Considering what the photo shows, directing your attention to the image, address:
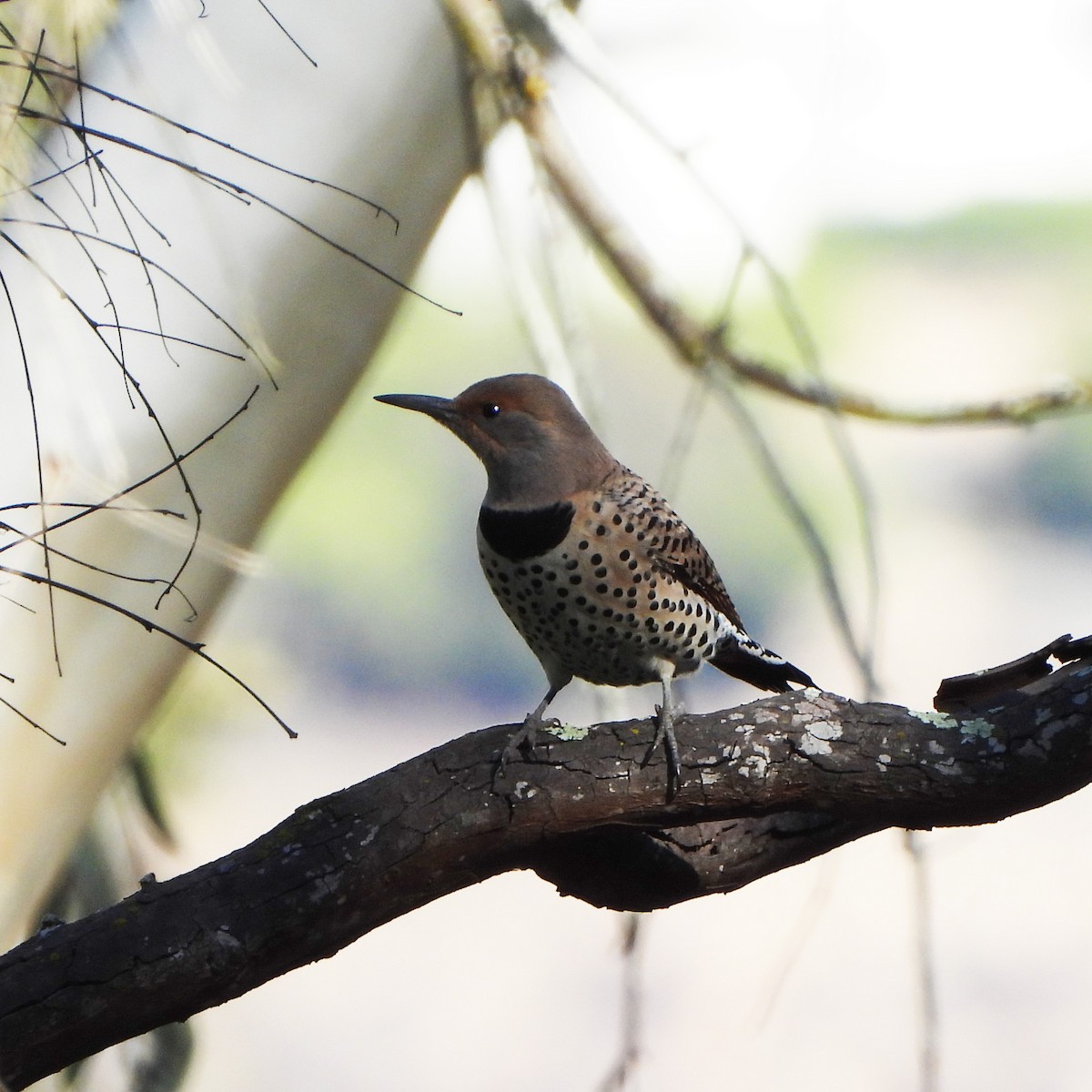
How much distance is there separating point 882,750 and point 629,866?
11.4 inches

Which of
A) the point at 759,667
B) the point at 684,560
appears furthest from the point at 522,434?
the point at 759,667

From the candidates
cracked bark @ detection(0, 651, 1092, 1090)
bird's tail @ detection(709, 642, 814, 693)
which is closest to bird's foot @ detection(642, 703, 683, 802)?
cracked bark @ detection(0, 651, 1092, 1090)

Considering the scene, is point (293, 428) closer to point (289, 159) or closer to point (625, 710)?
point (289, 159)

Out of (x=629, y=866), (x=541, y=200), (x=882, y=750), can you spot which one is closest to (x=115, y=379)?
(x=541, y=200)

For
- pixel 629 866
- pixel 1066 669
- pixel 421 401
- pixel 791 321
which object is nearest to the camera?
pixel 1066 669

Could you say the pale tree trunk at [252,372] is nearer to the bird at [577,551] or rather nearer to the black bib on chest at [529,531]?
the bird at [577,551]

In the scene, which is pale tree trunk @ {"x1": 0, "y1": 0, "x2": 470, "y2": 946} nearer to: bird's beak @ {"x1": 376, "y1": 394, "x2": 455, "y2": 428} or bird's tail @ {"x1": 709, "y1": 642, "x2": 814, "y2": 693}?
bird's beak @ {"x1": 376, "y1": 394, "x2": 455, "y2": 428}

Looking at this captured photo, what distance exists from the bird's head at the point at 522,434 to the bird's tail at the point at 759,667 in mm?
298

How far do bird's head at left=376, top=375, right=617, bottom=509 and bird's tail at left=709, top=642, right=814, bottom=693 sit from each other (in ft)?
0.98

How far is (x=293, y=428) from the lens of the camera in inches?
71.9

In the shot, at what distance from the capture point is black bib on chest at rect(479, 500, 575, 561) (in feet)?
4.74

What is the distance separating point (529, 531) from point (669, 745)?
35 centimetres

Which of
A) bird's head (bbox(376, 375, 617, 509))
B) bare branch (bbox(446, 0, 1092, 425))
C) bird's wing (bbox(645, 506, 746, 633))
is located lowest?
bird's wing (bbox(645, 506, 746, 633))

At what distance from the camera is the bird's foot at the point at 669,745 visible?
1.19m
